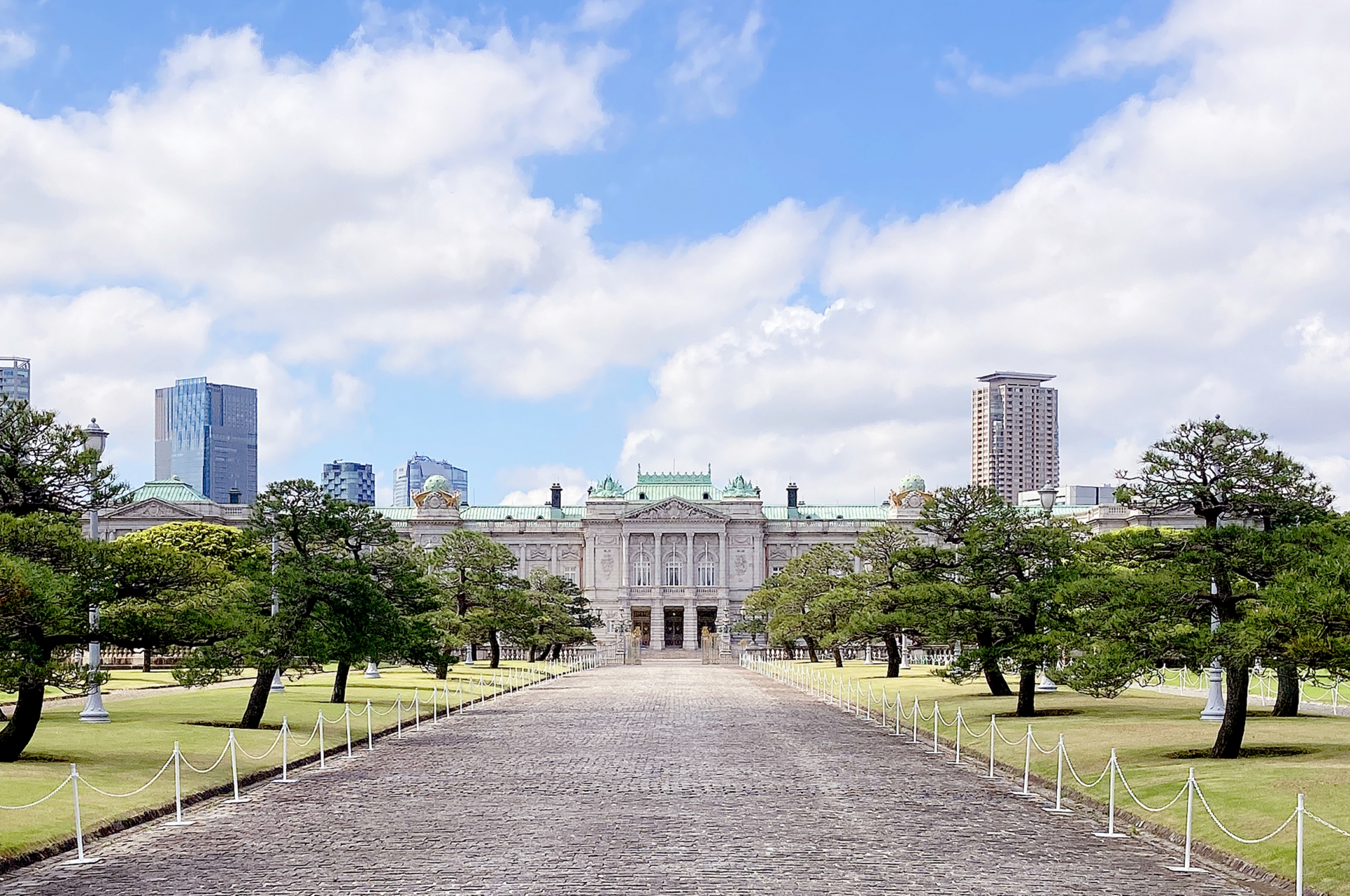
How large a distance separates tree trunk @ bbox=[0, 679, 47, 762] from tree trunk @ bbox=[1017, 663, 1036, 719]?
2778cm

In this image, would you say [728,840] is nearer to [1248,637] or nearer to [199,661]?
[1248,637]

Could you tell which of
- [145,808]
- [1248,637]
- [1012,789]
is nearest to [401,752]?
[145,808]

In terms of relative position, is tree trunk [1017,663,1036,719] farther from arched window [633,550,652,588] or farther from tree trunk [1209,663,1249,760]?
arched window [633,550,652,588]

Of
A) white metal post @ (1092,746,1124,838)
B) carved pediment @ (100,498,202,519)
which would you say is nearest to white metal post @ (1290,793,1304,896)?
white metal post @ (1092,746,1124,838)

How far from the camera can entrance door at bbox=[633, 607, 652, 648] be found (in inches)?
6545

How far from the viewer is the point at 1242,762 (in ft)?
94.0

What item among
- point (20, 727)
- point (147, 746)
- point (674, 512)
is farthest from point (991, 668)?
point (674, 512)

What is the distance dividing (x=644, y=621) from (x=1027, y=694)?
126m

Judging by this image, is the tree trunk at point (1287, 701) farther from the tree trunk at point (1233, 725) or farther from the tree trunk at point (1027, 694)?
the tree trunk at point (1233, 725)

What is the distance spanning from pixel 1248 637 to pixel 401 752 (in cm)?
2130

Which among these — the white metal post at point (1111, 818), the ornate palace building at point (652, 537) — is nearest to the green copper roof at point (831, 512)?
the ornate palace building at point (652, 537)

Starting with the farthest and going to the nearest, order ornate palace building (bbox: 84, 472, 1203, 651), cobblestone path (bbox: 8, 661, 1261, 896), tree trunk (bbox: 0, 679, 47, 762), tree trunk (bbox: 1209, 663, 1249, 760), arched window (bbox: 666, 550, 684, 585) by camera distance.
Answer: arched window (bbox: 666, 550, 684, 585)
ornate palace building (bbox: 84, 472, 1203, 651)
tree trunk (bbox: 0, 679, 47, 762)
tree trunk (bbox: 1209, 663, 1249, 760)
cobblestone path (bbox: 8, 661, 1261, 896)

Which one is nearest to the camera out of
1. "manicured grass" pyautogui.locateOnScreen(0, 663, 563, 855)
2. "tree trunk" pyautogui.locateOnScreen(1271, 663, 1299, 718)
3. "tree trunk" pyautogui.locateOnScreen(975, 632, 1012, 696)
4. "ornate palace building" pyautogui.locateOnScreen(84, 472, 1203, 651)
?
"manicured grass" pyautogui.locateOnScreen(0, 663, 563, 855)

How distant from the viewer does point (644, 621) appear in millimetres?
168875
